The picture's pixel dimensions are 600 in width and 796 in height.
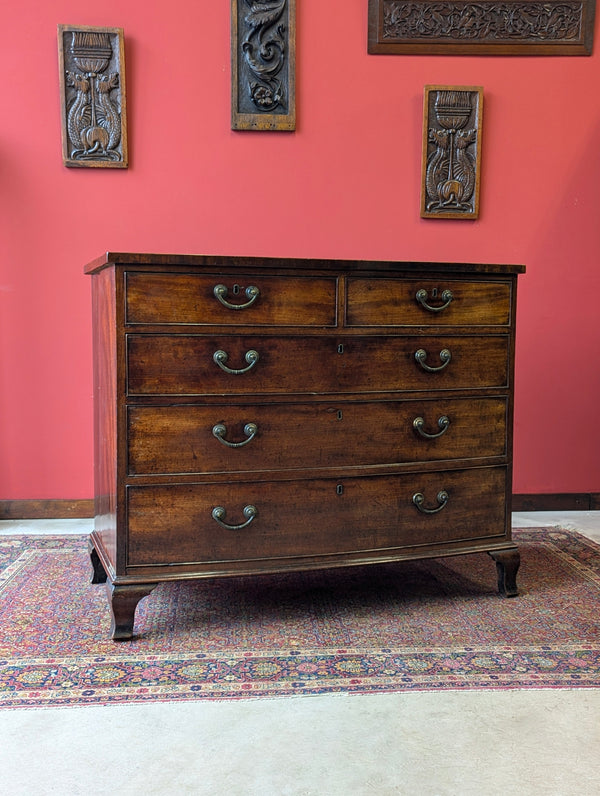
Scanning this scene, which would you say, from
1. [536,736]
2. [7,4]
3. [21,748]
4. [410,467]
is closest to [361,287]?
[410,467]

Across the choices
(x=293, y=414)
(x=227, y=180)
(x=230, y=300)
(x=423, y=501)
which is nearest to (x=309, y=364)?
(x=293, y=414)

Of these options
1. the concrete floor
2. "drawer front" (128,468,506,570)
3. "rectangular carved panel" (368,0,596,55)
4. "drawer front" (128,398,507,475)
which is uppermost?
"rectangular carved panel" (368,0,596,55)

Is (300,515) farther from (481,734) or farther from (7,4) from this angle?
(7,4)

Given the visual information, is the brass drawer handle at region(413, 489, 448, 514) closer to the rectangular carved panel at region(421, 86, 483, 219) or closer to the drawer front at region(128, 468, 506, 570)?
the drawer front at region(128, 468, 506, 570)

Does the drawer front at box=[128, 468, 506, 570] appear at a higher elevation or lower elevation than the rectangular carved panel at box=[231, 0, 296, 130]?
lower

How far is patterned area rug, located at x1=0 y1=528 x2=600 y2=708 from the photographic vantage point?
1.87m

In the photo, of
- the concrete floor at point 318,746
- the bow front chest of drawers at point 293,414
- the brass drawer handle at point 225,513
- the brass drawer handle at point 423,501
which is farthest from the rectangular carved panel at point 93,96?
the concrete floor at point 318,746

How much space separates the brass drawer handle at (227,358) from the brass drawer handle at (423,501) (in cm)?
64

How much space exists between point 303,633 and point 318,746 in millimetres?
580

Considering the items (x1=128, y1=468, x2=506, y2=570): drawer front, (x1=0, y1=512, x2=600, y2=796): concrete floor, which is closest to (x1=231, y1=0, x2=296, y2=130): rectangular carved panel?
(x1=128, y1=468, x2=506, y2=570): drawer front

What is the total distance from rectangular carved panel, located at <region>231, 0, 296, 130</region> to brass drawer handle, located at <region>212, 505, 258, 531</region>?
179cm

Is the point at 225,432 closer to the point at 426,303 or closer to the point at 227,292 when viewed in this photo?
the point at 227,292

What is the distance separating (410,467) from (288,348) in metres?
0.52

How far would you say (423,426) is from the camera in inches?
91.6
